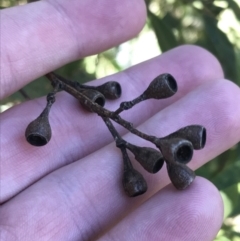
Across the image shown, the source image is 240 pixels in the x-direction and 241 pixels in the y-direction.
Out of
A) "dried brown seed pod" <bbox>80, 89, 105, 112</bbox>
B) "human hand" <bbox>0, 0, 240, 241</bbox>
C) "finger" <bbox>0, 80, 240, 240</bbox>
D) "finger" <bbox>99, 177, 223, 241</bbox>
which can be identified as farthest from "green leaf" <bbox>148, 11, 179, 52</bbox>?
"finger" <bbox>99, 177, 223, 241</bbox>

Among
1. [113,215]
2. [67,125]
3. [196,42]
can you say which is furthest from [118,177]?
[196,42]

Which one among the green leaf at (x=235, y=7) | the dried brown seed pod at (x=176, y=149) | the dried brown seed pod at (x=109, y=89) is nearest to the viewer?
the dried brown seed pod at (x=176, y=149)

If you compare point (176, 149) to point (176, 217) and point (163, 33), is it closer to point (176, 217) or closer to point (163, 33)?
point (176, 217)

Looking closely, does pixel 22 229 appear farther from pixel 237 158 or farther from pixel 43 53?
pixel 237 158

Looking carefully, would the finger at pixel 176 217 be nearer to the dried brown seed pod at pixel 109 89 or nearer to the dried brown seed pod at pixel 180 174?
the dried brown seed pod at pixel 180 174

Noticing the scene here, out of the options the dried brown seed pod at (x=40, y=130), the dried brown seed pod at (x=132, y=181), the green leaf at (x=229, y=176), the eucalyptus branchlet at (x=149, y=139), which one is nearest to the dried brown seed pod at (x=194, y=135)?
the eucalyptus branchlet at (x=149, y=139)
